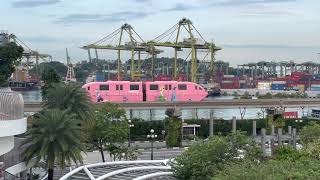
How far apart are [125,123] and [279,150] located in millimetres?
14592

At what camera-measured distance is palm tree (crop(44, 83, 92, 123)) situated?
32.5m

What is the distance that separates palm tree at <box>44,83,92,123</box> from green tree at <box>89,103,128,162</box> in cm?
207

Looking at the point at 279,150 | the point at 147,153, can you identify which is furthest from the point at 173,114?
the point at 279,150

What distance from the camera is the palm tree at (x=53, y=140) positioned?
23.9 m

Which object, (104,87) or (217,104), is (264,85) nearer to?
(104,87)

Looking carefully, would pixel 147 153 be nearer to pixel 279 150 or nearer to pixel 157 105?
pixel 279 150

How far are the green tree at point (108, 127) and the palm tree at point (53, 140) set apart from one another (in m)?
9.95

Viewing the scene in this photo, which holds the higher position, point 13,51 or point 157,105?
point 13,51

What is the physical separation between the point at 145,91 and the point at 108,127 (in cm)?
4556

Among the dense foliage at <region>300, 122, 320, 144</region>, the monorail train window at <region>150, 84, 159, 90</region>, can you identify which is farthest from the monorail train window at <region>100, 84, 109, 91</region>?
the dense foliage at <region>300, 122, 320, 144</region>

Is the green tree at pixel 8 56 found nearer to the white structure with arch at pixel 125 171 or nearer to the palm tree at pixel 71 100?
the palm tree at pixel 71 100

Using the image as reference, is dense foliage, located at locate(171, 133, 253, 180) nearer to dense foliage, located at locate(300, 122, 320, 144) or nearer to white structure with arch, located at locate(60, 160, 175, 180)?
white structure with arch, located at locate(60, 160, 175, 180)

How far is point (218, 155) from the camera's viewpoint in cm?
1995

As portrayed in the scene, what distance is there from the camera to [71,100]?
32.6 m
